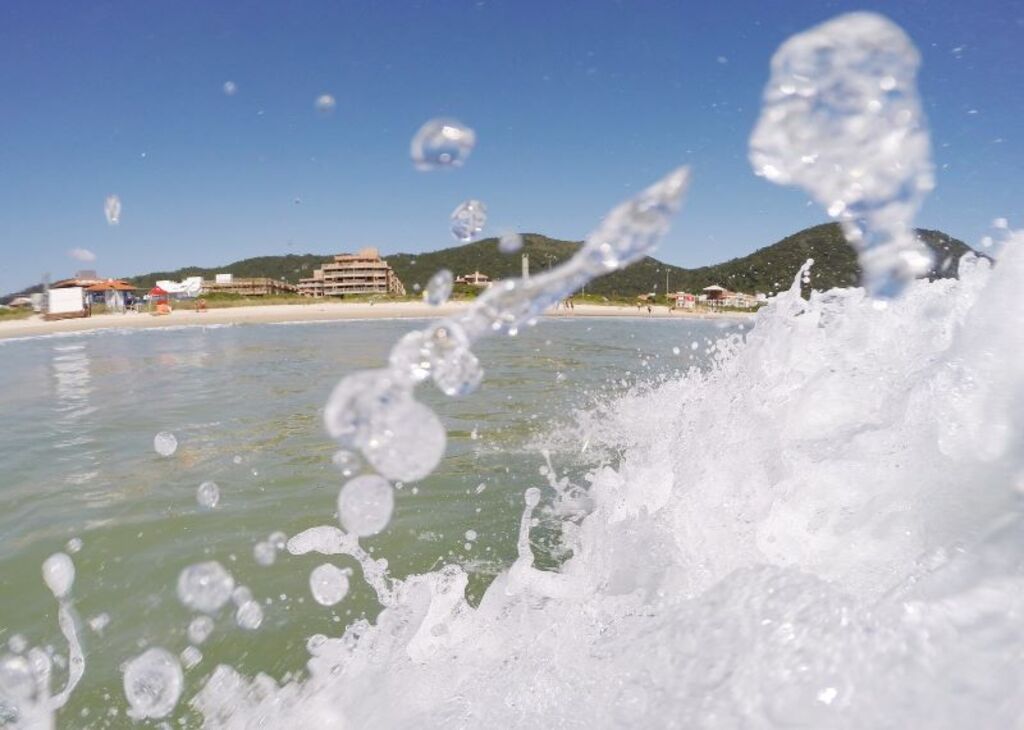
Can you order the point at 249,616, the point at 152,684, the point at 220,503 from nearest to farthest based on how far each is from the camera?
1. the point at 152,684
2. the point at 249,616
3. the point at 220,503

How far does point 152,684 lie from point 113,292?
61.6m

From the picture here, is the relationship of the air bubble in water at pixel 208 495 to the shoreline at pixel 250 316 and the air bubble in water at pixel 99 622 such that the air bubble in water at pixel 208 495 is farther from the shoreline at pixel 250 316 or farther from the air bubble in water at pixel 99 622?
the shoreline at pixel 250 316

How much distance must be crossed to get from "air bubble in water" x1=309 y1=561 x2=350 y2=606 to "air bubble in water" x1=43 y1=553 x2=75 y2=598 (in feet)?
3.71

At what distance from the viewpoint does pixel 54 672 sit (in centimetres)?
253

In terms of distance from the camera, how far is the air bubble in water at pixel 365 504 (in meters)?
3.82

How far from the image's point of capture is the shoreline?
36.6m

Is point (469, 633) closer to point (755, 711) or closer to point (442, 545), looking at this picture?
point (442, 545)

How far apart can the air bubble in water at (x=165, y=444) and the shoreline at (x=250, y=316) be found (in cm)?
2583

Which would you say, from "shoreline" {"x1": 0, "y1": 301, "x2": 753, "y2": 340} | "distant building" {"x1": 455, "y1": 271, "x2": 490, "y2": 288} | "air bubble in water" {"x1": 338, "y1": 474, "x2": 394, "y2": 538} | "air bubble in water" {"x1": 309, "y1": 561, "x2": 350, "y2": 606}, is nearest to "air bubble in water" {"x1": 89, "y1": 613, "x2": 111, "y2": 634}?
"air bubble in water" {"x1": 309, "y1": 561, "x2": 350, "y2": 606}

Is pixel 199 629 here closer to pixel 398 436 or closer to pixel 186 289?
pixel 398 436

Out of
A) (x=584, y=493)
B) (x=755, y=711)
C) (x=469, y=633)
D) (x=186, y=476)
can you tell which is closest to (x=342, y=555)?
(x=469, y=633)

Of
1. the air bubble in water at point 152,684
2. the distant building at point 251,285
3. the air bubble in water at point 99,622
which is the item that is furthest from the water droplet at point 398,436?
the distant building at point 251,285

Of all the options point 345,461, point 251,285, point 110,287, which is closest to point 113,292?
point 110,287

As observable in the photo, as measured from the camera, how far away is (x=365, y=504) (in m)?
4.36
